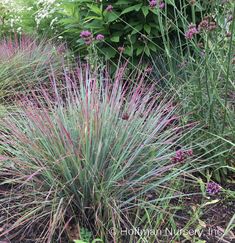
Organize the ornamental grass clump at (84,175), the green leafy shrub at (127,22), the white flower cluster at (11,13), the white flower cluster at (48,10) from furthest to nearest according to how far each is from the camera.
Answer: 1. the white flower cluster at (11,13)
2. the white flower cluster at (48,10)
3. the green leafy shrub at (127,22)
4. the ornamental grass clump at (84,175)

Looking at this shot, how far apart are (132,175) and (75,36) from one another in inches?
120

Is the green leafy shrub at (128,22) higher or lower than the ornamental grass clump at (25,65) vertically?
higher

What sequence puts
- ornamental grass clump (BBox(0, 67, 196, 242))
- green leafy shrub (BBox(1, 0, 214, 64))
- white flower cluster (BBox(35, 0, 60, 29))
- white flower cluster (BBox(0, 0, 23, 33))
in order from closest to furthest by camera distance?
ornamental grass clump (BBox(0, 67, 196, 242)) < green leafy shrub (BBox(1, 0, 214, 64)) < white flower cluster (BBox(35, 0, 60, 29)) < white flower cluster (BBox(0, 0, 23, 33))

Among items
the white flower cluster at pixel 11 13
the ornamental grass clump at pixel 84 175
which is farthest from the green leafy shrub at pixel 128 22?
the white flower cluster at pixel 11 13

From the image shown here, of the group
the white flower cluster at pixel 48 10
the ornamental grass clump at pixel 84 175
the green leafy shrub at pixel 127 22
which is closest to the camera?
the ornamental grass clump at pixel 84 175

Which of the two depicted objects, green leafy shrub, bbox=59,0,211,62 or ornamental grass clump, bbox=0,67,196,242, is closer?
ornamental grass clump, bbox=0,67,196,242

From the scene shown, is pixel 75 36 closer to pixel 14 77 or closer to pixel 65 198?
pixel 14 77

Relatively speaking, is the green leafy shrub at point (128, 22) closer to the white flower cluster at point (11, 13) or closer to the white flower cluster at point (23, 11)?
the white flower cluster at point (23, 11)

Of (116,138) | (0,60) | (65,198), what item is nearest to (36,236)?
(65,198)

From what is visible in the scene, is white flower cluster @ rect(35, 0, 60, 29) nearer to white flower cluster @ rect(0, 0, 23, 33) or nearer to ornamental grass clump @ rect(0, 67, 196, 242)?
white flower cluster @ rect(0, 0, 23, 33)

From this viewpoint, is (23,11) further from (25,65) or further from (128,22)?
(128,22)

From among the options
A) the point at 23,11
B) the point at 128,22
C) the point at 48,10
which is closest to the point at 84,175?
the point at 128,22

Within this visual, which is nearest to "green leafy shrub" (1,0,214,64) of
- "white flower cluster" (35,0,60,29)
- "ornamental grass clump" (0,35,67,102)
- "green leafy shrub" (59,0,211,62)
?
"green leafy shrub" (59,0,211,62)

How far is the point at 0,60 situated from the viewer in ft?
13.2
